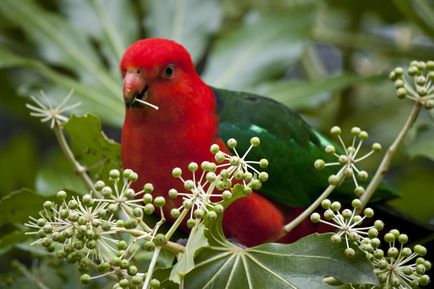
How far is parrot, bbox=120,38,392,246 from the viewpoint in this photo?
175 centimetres

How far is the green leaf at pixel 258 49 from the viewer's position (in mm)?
2461

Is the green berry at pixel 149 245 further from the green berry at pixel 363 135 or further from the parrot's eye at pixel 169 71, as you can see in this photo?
the parrot's eye at pixel 169 71

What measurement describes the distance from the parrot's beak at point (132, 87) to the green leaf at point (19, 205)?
292mm

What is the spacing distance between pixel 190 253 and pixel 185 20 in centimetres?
141

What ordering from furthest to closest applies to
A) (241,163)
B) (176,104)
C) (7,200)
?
1. (176,104)
2. (7,200)
3. (241,163)

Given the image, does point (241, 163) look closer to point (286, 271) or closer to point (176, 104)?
point (286, 271)

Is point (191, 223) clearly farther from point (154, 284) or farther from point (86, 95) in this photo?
point (86, 95)

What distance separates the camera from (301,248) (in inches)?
53.8

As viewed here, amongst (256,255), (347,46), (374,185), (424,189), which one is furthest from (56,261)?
(347,46)

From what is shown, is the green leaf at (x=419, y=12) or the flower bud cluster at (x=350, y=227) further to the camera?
the green leaf at (x=419, y=12)

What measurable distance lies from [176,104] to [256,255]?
1.85 ft

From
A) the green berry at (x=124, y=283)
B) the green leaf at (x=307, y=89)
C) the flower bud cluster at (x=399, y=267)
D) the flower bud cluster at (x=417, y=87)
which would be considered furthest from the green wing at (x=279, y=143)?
the green berry at (x=124, y=283)

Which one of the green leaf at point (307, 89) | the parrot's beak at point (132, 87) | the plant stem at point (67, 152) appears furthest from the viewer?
the green leaf at point (307, 89)

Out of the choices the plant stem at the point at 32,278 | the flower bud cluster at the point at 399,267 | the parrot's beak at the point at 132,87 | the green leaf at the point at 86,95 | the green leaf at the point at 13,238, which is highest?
the green leaf at the point at 86,95
